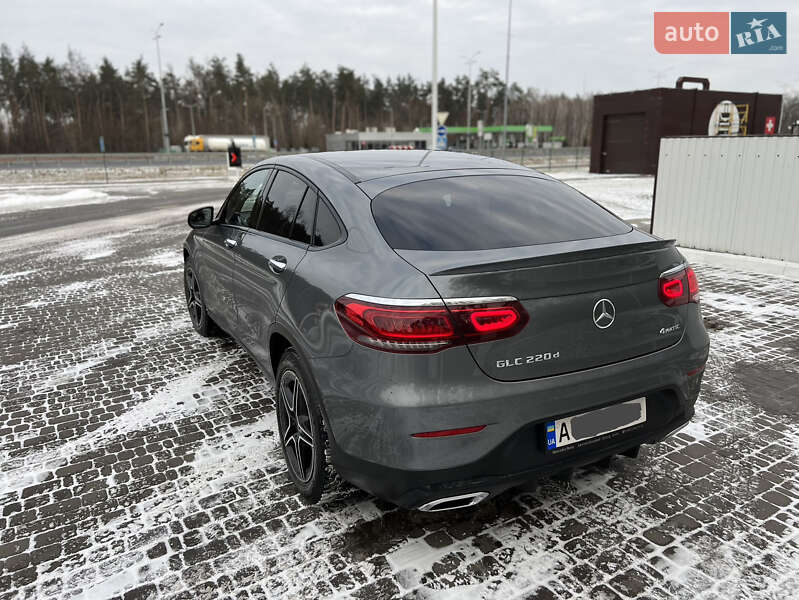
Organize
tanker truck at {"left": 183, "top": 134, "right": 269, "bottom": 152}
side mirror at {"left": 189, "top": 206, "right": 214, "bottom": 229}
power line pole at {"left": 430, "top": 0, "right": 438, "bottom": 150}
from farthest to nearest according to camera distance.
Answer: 1. tanker truck at {"left": 183, "top": 134, "right": 269, "bottom": 152}
2. power line pole at {"left": 430, "top": 0, "right": 438, "bottom": 150}
3. side mirror at {"left": 189, "top": 206, "right": 214, "bottom": 229}

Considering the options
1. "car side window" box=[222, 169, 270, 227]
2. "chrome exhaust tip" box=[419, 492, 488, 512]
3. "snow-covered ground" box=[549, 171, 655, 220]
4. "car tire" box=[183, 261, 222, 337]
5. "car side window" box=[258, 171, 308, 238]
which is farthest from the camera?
"snow-covered ground" box=[549, 171, 655, 220]

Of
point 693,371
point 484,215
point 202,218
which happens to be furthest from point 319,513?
point 202,218

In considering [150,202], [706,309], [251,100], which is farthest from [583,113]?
[706,309]

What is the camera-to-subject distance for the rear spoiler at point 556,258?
235 cm

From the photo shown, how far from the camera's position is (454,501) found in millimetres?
2395

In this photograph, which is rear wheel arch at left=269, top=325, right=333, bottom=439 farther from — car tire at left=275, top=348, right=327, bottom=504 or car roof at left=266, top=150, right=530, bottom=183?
car roof at left=266, top=150, right=530, bottom=183

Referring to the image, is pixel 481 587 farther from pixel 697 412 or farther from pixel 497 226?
pixel 697 412

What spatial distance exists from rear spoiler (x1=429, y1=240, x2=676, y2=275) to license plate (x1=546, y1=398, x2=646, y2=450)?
65cm

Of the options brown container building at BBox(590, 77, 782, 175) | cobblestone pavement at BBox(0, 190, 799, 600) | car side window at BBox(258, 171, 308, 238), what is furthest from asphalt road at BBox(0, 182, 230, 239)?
brown container building at BBox(590, 77, 782, 175)

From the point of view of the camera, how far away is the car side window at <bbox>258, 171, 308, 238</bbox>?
3.47 meters

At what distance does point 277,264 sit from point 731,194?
307 inches

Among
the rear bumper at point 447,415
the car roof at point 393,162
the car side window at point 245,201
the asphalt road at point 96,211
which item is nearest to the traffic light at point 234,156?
the asphalt road at point 96,211

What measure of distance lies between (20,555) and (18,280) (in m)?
7.61

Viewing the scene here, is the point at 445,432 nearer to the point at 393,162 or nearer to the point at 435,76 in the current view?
the point at 393,162
